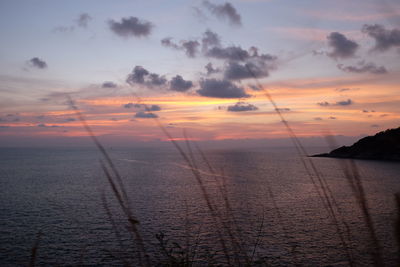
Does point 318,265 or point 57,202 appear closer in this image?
point 318,265

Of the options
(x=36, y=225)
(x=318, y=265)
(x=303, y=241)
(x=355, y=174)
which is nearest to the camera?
(x=355, y=174)

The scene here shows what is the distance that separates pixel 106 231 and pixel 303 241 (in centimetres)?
1869

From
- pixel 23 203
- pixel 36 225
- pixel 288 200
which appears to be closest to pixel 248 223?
pixel 288 200

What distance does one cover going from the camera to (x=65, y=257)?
2539 centimetres

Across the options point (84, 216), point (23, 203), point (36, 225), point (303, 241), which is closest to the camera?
point (303, 241)

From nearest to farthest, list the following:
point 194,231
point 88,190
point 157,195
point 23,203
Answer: point 194,231, point 23,203, point 157,195, point 88,190

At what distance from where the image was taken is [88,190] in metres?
64.5

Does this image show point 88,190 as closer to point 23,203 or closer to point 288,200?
point 23,203

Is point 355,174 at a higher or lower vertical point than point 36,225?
higher

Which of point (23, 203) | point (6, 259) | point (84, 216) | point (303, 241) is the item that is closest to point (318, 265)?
point (303, 241)

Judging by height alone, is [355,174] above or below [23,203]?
above

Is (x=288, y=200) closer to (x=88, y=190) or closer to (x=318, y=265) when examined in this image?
(x=318, y=265)

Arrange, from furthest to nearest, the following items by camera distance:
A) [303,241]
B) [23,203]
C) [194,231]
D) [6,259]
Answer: [23,203] < [194,231] < [303,241] < [6,259]

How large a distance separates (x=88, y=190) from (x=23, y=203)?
15.7 metres
